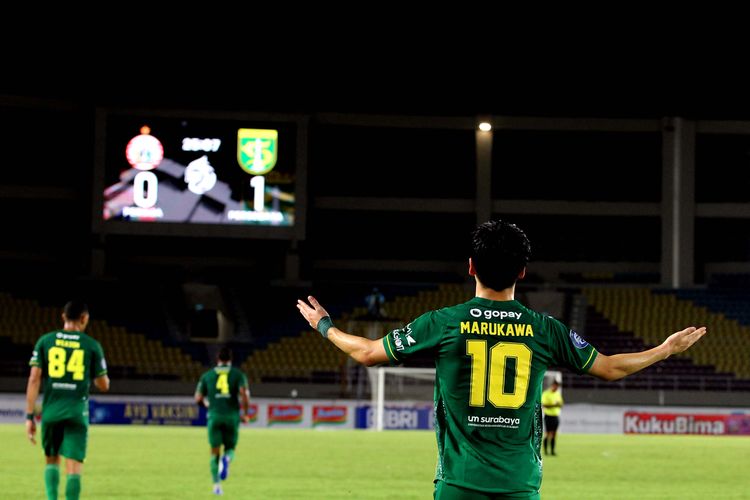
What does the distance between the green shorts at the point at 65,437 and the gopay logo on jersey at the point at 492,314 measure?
7105 mm

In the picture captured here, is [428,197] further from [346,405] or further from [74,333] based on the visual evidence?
[74,333]

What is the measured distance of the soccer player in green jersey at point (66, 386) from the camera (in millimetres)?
10922

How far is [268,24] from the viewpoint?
40438 mm

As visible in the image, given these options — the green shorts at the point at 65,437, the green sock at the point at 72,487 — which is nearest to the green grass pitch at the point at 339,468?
the green sock at the point at 72,487

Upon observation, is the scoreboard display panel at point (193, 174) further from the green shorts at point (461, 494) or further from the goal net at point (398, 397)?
the green shorts at point (461, 494)

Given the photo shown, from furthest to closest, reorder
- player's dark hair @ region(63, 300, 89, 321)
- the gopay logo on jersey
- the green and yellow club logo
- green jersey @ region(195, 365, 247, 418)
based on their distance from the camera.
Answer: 1. the green and yellow club logo
2. green jersey @ region(195, 365, 247, 418)
3. player's dark hair @ region(63, 300, 89, 321)
4. the gopay logo on jersey

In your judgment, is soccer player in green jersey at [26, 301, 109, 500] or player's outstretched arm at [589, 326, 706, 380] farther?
soccer player in green jersey at [26, 301, 109, 500]

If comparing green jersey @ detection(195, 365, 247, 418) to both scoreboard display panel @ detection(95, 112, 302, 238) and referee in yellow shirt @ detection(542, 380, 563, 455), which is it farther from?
scoreboard display panel @ detection(95, 112, 302, 238)

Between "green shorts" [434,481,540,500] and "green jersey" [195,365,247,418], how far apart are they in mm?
11330

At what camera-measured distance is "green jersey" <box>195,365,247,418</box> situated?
52.1ft

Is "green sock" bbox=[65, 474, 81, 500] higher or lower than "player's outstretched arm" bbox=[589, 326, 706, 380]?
lower

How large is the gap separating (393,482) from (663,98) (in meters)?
29.6

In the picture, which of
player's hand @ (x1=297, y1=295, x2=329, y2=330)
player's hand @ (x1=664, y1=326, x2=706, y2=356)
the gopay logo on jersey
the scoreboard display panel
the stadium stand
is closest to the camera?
the gopay logo on jersey

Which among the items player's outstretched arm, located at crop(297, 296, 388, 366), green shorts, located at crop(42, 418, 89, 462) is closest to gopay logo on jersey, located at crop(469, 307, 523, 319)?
player's outstretched arm, located at crop(297, 296, 388, 366)
